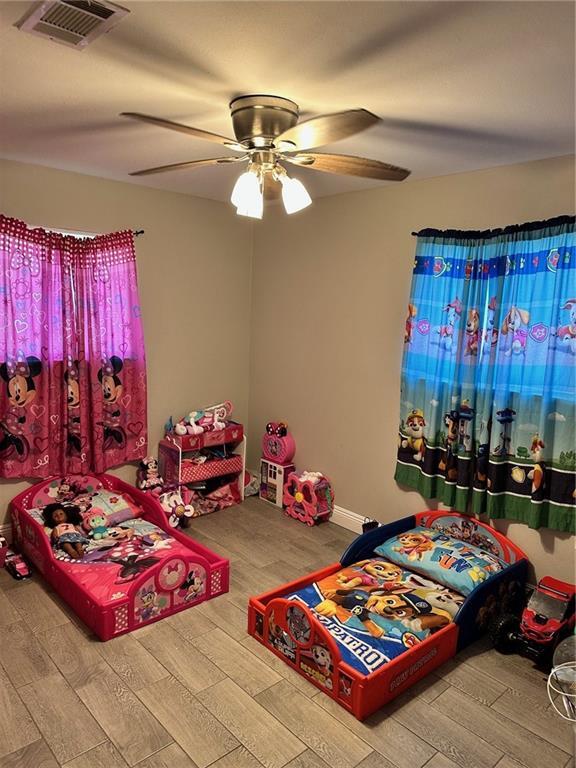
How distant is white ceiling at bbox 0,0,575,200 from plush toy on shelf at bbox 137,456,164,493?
2.18m

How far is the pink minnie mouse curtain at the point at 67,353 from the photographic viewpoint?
3.37 meters

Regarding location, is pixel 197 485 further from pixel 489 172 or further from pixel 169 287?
pixel 489 172

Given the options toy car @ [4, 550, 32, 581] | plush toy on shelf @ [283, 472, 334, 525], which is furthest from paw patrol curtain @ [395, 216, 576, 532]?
toy car @ [4, 550, 32, 581]

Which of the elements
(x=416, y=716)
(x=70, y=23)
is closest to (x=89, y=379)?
(x=70, y=23)

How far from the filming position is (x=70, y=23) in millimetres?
1551

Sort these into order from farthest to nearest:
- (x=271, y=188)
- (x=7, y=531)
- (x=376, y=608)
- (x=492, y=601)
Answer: (x=7, y=531), (x=492, y=601), (x=376, y=608), (x=271, y=188)

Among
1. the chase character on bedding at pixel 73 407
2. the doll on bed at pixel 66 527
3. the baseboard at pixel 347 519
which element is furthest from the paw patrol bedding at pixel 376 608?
the chase character on bedding at pixel 73 407

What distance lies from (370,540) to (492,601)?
2.38 ft

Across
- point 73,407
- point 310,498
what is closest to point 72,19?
point 73,407

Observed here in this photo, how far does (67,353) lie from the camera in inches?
141

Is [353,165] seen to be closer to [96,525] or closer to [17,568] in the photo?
[96,525]

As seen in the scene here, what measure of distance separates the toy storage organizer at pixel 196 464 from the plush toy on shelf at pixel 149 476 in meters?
0.09

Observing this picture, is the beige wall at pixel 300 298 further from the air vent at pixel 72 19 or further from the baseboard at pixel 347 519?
the air vent at pixel 72 19

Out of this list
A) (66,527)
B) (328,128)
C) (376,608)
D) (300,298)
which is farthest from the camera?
(300,298)
